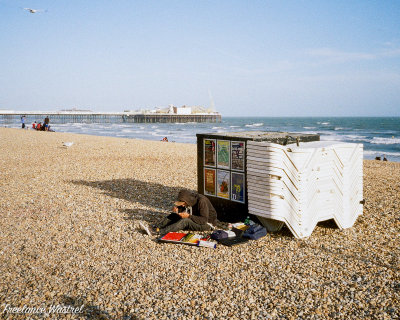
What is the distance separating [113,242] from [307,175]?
329 centimetres

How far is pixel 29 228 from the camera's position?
19.5 ft

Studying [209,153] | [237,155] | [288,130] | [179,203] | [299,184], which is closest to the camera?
[299,184]

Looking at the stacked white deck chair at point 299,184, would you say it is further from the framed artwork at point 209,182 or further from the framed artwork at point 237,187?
the framed artwork at point 209,182

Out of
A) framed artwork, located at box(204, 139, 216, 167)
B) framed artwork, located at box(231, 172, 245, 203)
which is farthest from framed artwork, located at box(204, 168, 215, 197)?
framed artwork, located at box(231, 172, 245, 203)

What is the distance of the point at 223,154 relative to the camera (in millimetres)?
6297

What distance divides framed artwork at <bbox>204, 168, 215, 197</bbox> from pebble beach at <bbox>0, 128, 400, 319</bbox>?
1.13 m

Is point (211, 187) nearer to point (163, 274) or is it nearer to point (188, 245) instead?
point (188, 245)

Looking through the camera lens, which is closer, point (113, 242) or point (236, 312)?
point (236, 312)

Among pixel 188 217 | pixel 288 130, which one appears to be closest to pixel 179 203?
pixel 188 217

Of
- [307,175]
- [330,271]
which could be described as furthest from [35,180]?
[330,271]

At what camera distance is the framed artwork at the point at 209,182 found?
21.6 feet

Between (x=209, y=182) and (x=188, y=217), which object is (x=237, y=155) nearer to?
(x=209, y=182)

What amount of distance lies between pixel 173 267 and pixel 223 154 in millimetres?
2574

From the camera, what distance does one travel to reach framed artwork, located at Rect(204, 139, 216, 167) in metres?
6.49
